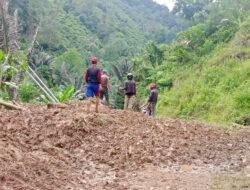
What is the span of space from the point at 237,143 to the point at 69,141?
337 centimetres

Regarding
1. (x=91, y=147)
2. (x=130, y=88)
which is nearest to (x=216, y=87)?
(x=130, y=88)

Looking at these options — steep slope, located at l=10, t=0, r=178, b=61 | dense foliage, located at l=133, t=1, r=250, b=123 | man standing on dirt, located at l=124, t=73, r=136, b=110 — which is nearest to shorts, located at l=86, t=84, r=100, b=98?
man standing on dirt, located at l=124, t=73, r=136, b=110

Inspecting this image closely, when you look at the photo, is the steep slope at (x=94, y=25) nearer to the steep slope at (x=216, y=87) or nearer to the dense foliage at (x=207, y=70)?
the dense foliage at (x=207, y=70)

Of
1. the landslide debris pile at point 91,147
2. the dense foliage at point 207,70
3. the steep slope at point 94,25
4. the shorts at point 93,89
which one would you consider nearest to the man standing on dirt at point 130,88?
the landslide debris pile at point 91,147

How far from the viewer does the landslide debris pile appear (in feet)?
20.4

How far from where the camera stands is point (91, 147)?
7949mm

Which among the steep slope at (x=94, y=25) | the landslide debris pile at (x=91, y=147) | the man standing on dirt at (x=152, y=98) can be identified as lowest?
the landslide debris pile at (x=91, y=147)

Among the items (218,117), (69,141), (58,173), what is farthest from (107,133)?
(218,117)

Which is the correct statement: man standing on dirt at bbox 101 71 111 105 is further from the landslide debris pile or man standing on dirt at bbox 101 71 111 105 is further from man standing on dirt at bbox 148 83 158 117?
the landslide debris pile

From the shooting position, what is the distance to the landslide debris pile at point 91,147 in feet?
20.4

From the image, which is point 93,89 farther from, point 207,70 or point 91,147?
point 207,70

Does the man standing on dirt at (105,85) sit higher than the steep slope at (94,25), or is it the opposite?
the steep slope at (94,25)

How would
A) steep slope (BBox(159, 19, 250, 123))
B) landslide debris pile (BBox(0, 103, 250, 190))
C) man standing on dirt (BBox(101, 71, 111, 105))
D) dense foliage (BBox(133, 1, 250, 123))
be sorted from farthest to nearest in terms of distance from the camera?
dense foliage (BBox(133, 1, 250, 123)) → steep slope (BBox(159, 19, 250, 123)) → man standing on dirt (BBox(101, 71, 111, 105)) → landslide debris pile (BBox(0, 103, 250, 190))

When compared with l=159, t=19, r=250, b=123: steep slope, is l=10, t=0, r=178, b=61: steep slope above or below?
above
